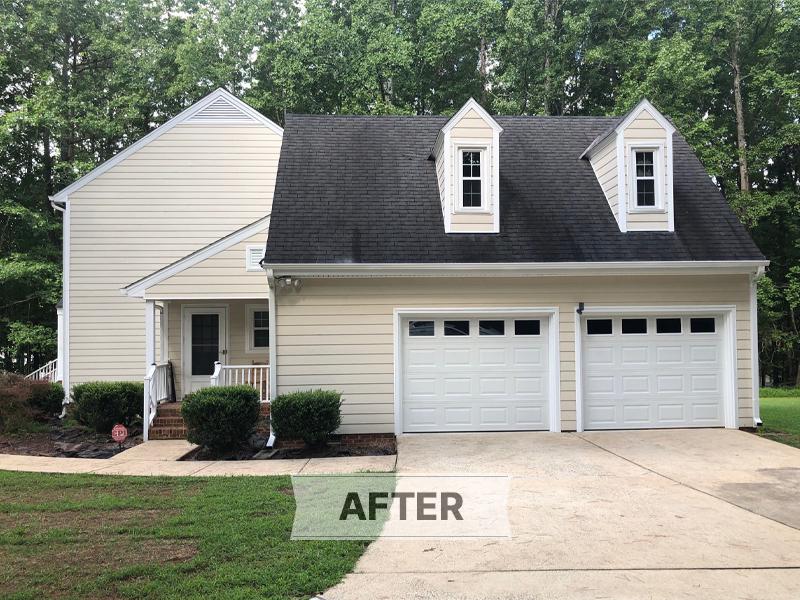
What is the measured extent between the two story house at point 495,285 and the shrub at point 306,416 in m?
0.72

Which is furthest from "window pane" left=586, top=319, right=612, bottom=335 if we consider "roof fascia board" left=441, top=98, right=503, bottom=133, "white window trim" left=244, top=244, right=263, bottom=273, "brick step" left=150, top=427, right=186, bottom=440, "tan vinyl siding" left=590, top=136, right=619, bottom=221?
"brick step" left=150, top=427, right=186, bottom=440

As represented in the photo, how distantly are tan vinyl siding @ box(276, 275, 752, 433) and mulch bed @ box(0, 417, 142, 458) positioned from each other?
3300mm

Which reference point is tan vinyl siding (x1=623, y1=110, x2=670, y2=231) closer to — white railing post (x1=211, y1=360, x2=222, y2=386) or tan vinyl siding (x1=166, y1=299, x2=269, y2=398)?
tan vinyl siding (x1=166, y1=299, x2=269, y2=398)

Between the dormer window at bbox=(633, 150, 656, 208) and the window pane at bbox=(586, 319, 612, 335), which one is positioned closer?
the window pane at bbox=(586, 319, 612, 335)

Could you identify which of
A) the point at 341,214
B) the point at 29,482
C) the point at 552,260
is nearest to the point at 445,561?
the point at 29,482

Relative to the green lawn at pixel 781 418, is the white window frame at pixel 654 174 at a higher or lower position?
higher

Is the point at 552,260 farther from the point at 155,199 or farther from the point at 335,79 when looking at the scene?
the point at 335,79

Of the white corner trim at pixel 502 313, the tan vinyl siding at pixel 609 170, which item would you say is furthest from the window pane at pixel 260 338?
the tan vinyl siding at pixel 609 170

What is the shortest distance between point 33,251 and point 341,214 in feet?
53.0

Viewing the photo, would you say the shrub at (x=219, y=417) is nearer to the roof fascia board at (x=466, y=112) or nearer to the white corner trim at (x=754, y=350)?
the roof fascia board at (x=466, y=112)

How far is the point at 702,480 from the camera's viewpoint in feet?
23.1

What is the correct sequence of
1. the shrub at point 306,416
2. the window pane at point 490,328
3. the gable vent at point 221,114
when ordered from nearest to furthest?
1. the shrub at point 306,416
2. the window pane at point 490,328
3. the gable vent at point 221,114

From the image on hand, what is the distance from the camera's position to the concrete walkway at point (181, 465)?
25.6 feet
